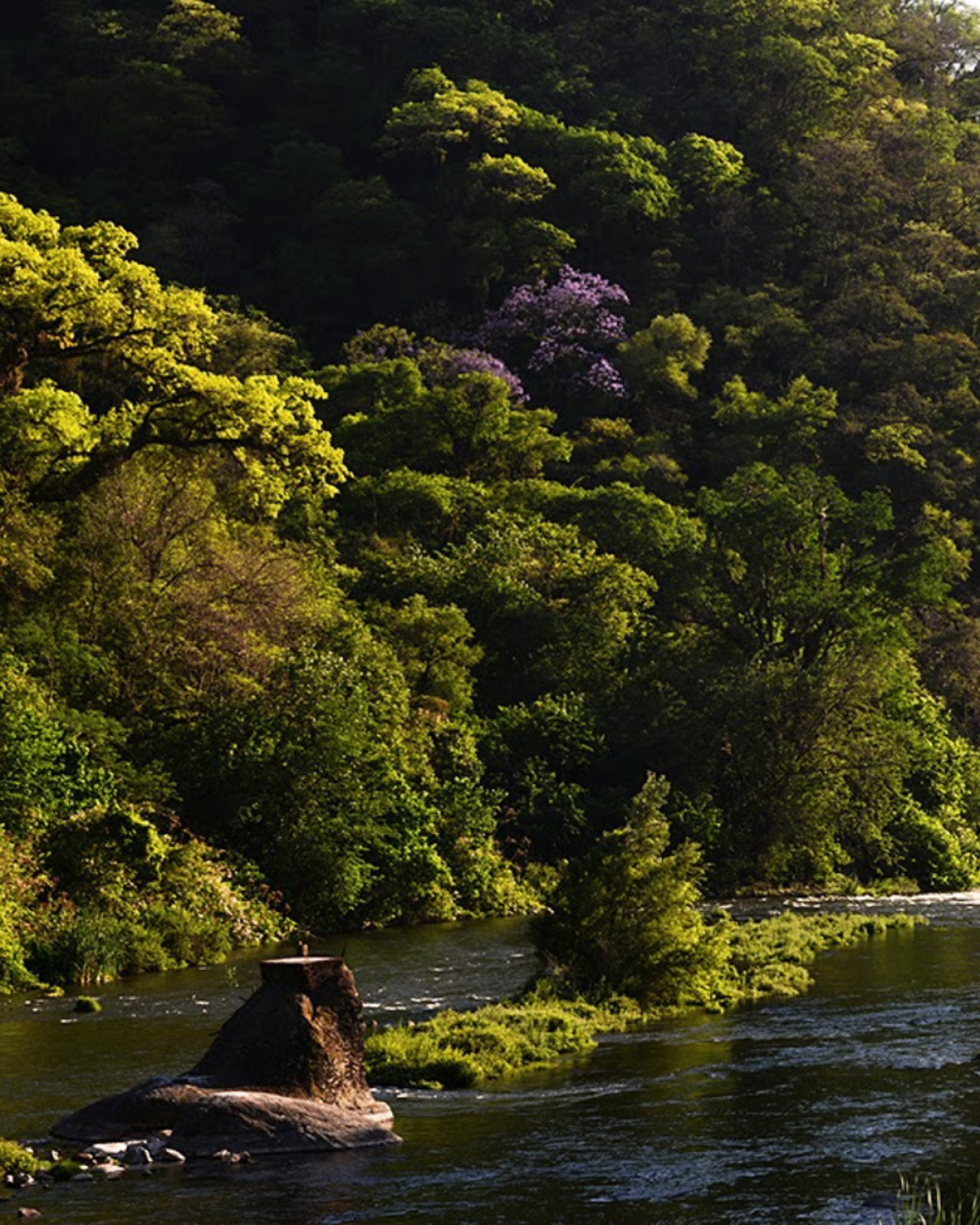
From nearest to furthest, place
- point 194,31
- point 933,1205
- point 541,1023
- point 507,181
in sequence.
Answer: point 933,1205 → point 541,1023 → point 507,181 → point 194,31

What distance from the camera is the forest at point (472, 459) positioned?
2018 inches

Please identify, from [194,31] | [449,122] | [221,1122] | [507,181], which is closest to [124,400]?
[221,1122]

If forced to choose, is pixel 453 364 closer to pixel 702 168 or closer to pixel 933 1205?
pixel 702 168

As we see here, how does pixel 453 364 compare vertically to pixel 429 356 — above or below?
below

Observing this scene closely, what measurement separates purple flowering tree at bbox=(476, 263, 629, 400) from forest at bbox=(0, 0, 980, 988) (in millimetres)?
281

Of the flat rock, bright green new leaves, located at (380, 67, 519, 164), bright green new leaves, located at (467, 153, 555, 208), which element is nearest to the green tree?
the flat rock

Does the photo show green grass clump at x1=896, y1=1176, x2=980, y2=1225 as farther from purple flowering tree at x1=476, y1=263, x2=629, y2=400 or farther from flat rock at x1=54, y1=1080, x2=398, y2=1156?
purple flowering tree at x1=476, y1=263, x2=629, y2=400

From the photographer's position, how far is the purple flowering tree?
11131cm

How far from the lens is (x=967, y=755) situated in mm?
79000

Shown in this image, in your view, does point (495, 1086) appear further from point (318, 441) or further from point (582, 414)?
point (582, 414)

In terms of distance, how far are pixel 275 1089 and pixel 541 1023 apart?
32.1ft

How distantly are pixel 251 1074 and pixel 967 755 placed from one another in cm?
5903

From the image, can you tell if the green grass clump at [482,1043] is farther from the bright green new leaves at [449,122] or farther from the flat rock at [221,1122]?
the bright green new leaves at [449,122]

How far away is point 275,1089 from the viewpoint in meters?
24.2
